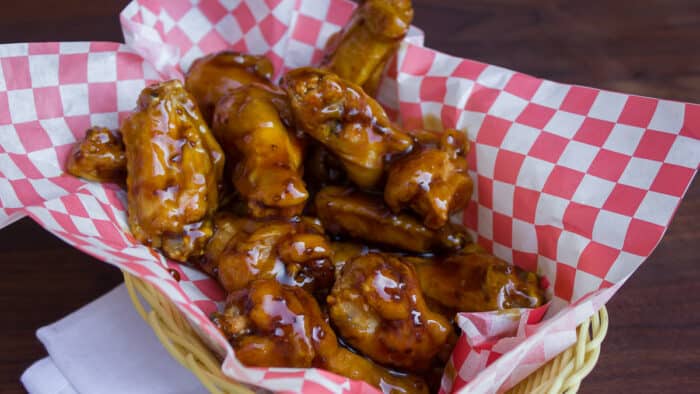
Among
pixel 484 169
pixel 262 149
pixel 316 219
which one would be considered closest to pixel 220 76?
pixel 262 149

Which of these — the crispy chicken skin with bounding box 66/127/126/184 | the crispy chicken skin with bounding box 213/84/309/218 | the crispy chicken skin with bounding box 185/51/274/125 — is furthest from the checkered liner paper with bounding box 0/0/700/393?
the crispy chicken skin with bounding box 213/84/309/218

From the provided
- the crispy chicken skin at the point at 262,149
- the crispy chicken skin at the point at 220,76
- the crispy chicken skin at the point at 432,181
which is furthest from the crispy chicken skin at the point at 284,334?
the crispy chicken skin at the point at 220,76

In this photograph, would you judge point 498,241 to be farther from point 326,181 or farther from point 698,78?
point 698,78

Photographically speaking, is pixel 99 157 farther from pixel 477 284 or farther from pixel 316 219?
pixel 477 284

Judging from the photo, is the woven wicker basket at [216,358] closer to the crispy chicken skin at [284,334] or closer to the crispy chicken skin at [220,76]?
the crispy chicken skin at [284,334]

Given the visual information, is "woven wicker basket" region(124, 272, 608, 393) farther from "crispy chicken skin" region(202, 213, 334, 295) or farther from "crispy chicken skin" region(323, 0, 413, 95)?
"crispy chicken skin" region(323, 0, 413, 95)

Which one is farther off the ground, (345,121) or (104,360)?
(345,121)

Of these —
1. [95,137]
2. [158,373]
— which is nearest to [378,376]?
[158,373]
